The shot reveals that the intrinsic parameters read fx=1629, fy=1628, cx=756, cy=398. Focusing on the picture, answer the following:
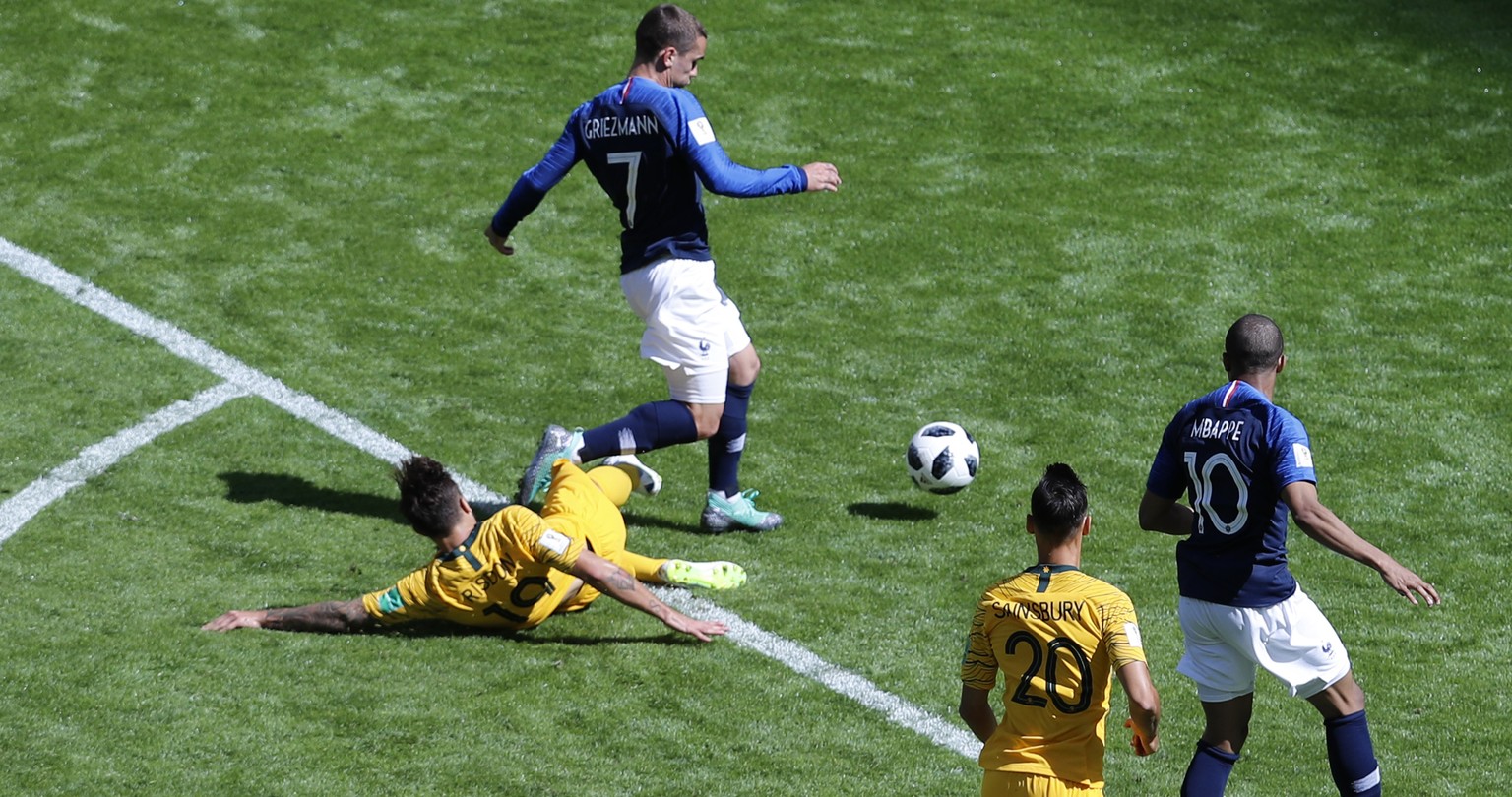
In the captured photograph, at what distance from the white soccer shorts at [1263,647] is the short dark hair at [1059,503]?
1.01 m

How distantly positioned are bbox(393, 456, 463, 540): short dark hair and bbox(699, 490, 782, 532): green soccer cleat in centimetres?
173

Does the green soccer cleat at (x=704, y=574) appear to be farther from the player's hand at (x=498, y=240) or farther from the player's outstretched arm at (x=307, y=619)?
the player's hand at (x=498, y=240)

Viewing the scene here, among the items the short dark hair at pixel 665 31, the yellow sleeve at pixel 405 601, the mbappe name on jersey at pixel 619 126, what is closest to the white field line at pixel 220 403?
the yellow sleeve at pixel 405 601

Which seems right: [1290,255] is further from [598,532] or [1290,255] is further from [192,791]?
[192,791]

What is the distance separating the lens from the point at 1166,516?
219 inches

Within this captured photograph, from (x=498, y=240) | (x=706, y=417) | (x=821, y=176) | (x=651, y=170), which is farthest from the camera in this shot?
(x=498, y=240)

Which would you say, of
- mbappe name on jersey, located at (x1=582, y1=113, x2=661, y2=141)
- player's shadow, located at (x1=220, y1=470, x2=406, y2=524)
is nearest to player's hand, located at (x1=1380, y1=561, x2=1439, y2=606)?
mbappe name on jersey, located at (x1=582, y1=113, x2=661, y2=141)

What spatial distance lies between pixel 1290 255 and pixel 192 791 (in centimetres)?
801

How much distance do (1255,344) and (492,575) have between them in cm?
309

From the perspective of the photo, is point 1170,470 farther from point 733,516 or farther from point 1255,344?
point 733,516

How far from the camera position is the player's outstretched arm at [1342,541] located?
4.81m

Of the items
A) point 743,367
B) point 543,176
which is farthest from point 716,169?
point 743,367

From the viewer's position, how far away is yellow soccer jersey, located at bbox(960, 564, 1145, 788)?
4617mm

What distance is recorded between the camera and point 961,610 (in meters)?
7.25
